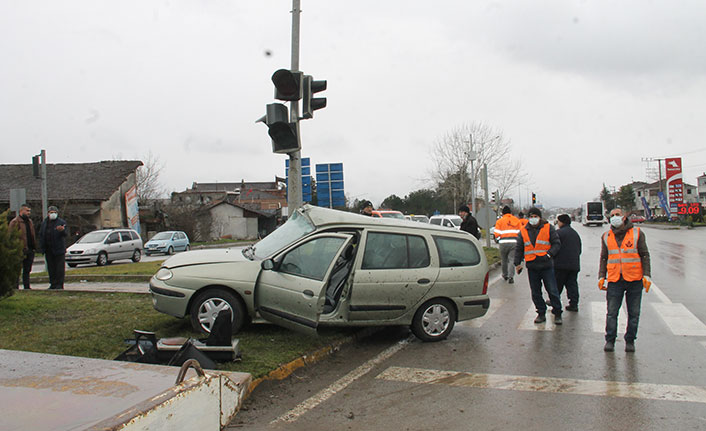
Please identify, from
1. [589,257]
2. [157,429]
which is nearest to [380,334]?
[157,429]

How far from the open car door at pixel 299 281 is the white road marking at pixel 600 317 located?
4171 millimetres

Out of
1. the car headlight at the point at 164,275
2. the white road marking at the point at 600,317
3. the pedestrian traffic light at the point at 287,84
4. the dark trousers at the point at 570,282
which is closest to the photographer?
the car headlight at the point at 164,275

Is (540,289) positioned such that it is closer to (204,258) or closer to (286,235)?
(286,235)

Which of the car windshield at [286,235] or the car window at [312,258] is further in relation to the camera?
the car windshield at [286,235]

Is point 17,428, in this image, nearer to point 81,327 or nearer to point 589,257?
point 81,327

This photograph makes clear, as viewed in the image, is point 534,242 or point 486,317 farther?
point 486,317

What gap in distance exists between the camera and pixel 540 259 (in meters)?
8.40

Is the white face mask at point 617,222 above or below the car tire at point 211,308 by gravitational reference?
above

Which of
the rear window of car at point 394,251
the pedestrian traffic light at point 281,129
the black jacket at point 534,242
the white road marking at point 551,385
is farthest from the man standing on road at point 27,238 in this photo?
the black jacket at point 534,242

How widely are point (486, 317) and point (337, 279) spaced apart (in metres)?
3.23

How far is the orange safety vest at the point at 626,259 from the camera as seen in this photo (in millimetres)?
6508

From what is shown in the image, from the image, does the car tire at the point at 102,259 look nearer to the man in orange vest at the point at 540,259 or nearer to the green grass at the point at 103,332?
the green grass at the point at 103,332

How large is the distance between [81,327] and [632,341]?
23.0 feet

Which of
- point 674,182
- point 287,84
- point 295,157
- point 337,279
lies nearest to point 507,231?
point 295,157
